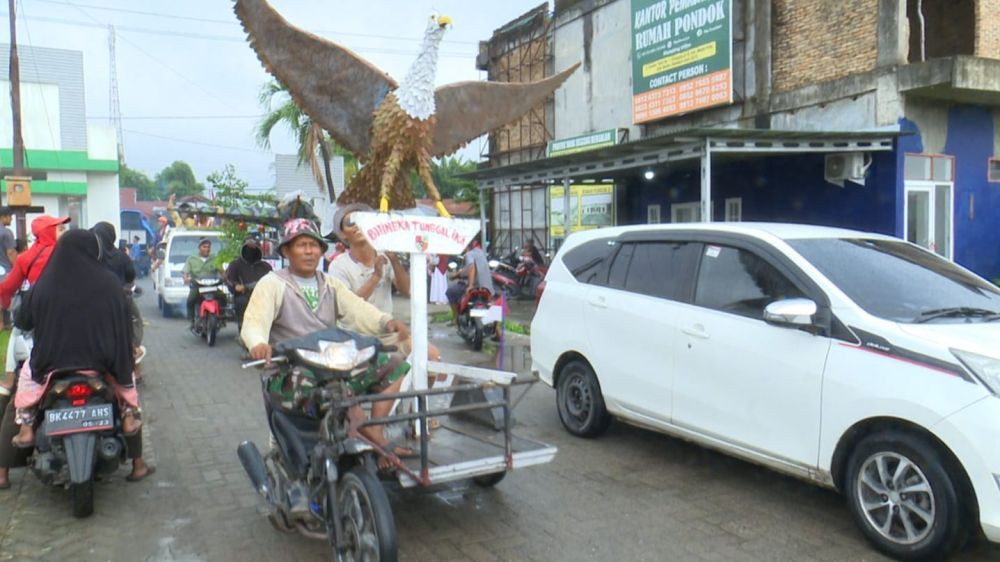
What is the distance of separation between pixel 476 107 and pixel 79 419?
10.6 feet

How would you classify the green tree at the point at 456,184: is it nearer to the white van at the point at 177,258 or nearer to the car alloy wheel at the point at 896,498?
the white van at the point at 177,258

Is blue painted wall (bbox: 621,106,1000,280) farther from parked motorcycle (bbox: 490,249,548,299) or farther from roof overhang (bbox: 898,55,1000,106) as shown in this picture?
parked motorcycle (bbox: 490,249,548,299)

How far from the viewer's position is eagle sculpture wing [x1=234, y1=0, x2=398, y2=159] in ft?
15.9

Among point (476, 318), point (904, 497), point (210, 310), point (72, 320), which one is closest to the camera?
point (904, 497)

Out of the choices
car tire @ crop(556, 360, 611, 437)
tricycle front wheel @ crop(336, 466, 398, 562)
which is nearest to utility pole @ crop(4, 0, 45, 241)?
car tire @ crop(556, 360, 611, 437)

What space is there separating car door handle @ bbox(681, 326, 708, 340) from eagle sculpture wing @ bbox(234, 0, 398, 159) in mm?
2506

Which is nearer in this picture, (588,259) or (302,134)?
(588,259)

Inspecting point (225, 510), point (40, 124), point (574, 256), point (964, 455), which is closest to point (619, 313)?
point (574, 256)

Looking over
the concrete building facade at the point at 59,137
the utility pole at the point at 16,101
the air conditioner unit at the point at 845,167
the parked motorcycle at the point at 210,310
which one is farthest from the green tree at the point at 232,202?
the concrete building facade at the point at 59,137

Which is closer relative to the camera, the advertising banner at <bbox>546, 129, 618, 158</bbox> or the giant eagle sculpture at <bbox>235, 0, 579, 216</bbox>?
the giant eagle sculpture at <bbox>235, 0, 579, 216</bbox>

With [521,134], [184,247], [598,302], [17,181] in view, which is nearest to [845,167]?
[598,302]

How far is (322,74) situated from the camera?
5102 millimetres

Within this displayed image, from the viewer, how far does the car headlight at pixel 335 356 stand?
11.5 ft

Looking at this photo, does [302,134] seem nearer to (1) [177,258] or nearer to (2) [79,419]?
(1) [177,258]
